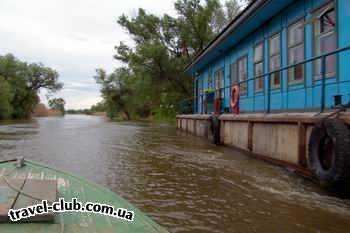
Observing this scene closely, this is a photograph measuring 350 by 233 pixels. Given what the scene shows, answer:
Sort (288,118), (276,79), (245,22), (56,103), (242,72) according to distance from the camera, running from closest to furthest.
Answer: (288,118), (276,79), (245,22), (242,72), (56,103)

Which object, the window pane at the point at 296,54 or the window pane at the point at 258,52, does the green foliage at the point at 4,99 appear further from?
the window pane at the point at 296,54

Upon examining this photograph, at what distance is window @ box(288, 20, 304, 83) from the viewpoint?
24.1 ft

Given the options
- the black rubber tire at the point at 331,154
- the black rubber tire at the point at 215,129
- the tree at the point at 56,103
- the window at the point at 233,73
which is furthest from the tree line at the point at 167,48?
the tree at the point at 56,103

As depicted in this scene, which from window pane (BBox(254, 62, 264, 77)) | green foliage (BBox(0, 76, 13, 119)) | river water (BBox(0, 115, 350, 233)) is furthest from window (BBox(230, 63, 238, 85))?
green foliage (BBox(0, 76, 13, 119))

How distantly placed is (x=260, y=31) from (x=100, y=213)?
28.2 feet

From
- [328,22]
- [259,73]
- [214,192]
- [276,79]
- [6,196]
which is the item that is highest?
[328,22]

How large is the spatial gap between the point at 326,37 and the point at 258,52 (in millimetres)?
3345

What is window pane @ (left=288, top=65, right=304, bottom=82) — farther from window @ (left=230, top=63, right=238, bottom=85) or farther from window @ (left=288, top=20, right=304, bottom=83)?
window @ (left=230, top=63, right=238, bottom=85)

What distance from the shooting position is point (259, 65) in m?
9.64

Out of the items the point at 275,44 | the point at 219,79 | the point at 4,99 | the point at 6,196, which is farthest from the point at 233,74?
the point at 4,99

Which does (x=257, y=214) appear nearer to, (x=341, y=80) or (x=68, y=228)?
(x=68, y=228)

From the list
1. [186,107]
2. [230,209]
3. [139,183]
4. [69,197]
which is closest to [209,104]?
[186,107]

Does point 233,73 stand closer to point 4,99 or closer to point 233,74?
point 233,74

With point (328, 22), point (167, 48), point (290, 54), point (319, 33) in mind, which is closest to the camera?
point (328, 22)
